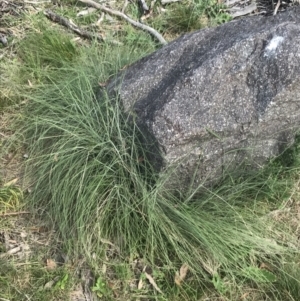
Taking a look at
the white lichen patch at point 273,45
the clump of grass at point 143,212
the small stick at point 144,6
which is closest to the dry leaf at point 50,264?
the clump of grass at point 143,212

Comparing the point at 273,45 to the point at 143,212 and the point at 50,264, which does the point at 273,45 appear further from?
the point at 50,264

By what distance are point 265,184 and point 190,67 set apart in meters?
0.87

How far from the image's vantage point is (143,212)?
3.20m

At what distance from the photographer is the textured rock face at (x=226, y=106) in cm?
307

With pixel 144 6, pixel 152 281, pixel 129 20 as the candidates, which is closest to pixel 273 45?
pixel 152 281

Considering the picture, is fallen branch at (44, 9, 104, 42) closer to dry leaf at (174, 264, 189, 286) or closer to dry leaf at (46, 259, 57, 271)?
dry leaf at (46, 259, 57, 271)

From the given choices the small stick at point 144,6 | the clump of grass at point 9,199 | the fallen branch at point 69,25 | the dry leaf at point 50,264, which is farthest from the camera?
the small stick at point 144,6

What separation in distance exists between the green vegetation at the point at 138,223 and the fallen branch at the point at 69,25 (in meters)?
1.25

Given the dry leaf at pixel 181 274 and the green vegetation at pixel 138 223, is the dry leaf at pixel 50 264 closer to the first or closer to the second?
the green vegetation at pixel 138 223

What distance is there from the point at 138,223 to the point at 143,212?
0.25ft

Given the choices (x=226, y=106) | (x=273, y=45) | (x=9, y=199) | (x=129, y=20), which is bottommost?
(x=9, y=199)

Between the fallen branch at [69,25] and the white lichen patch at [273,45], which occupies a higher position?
the white lichen patch at [273,45]

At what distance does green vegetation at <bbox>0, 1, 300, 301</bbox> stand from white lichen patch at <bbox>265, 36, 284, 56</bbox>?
64cm

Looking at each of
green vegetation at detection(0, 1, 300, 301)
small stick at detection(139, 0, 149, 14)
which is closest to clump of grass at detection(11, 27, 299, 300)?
green vegetation at detection(0, 1, 300, 301)
